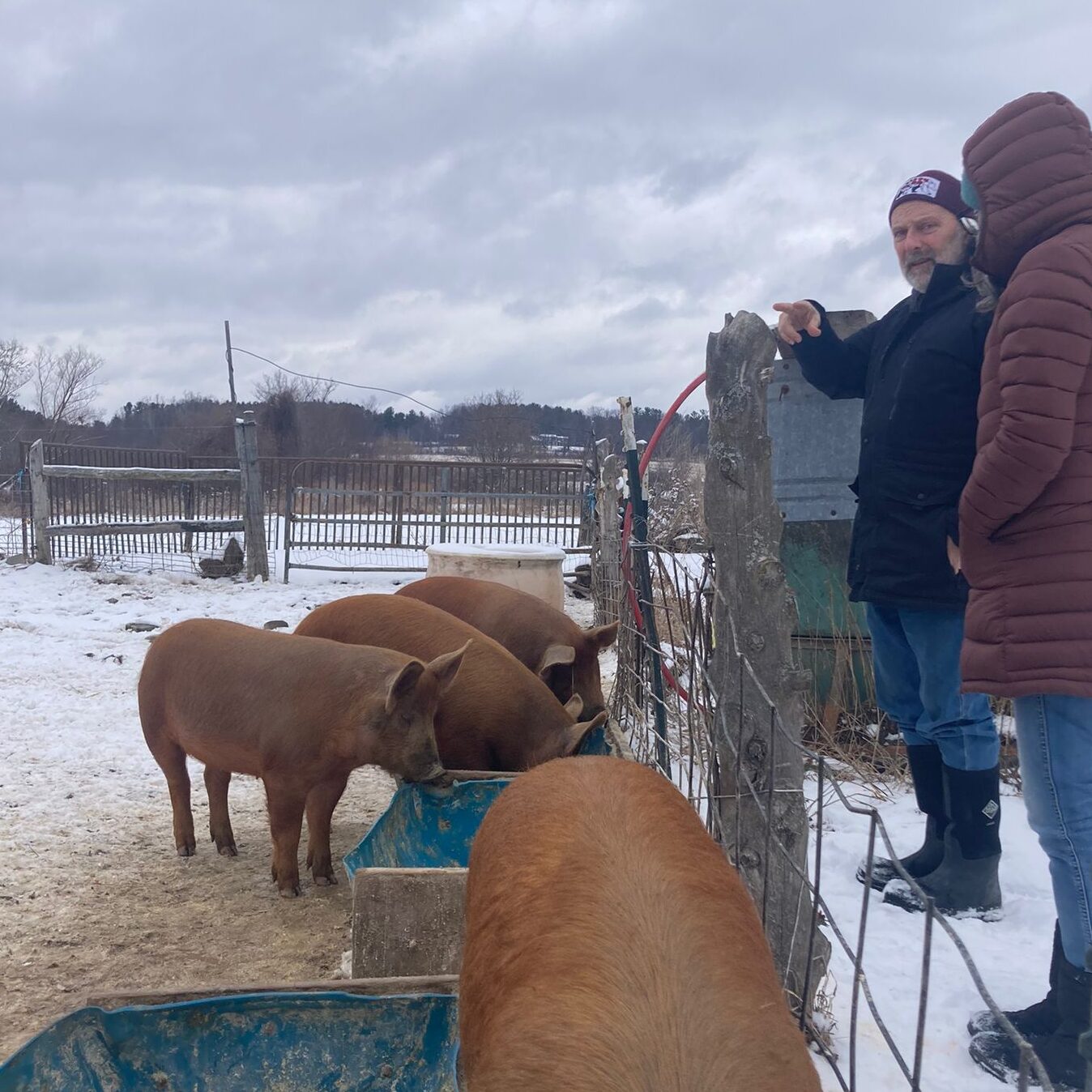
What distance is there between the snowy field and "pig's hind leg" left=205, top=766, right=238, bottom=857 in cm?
6

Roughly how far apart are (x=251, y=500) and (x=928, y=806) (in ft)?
38.5

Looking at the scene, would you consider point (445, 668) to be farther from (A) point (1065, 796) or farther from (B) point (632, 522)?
(A) point (1065, 796)

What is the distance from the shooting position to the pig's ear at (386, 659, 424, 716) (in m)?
3.88

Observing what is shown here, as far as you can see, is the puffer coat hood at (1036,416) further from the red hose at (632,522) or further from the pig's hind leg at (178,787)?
the pig's hind leg at (178,787)

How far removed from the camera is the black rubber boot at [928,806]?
3.73 meters

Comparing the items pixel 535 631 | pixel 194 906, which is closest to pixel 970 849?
pixel 535 631

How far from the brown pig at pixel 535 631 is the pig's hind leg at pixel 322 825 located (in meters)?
1.19

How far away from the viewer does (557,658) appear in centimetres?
520

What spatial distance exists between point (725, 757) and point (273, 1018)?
145 centimetres

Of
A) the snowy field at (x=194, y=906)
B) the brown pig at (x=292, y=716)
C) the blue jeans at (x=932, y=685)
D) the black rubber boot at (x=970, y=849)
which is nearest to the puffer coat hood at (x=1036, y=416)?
the blue jeans at (x=932, y=685)

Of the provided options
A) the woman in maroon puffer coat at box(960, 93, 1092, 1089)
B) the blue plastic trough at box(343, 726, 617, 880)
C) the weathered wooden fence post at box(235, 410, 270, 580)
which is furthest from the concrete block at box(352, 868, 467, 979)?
the weathered wooden fence post at box(235, 410, 270, 580)

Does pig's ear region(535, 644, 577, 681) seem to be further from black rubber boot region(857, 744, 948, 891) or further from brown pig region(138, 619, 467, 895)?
black rubber boot region(857, 744, 948, 891)

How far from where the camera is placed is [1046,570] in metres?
2.59

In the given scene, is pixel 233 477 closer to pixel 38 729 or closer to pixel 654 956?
pixel 38 729
